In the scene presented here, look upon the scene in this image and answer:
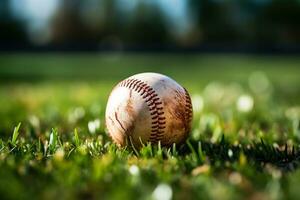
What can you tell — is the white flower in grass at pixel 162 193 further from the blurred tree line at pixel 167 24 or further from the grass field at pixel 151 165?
the blurred tree line at pixel 167 24

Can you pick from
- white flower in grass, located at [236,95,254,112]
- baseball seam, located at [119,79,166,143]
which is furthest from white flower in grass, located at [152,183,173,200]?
white flower in grass, located at [236,95,254,112]

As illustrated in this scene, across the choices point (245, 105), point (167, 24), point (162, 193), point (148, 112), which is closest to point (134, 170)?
point (162, 193)

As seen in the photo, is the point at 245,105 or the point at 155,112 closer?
the point at 155,112

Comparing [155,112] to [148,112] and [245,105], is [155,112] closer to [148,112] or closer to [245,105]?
[148,112]

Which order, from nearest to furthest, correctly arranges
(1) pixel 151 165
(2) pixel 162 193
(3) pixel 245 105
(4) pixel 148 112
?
(2) pixel 162 193 < (1) pixel 151 165 < (4) pixel 148 112 < (3) pixel 245 105

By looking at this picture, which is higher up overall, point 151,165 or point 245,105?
point 151,165

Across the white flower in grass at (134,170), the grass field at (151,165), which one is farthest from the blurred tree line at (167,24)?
the white flower in grass at (134,170)

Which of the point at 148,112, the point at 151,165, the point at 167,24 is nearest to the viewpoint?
the point at 151,165

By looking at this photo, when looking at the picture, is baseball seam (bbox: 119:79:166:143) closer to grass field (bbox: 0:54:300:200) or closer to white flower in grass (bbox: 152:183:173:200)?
grass field (bbox: 0:54:300:200)
